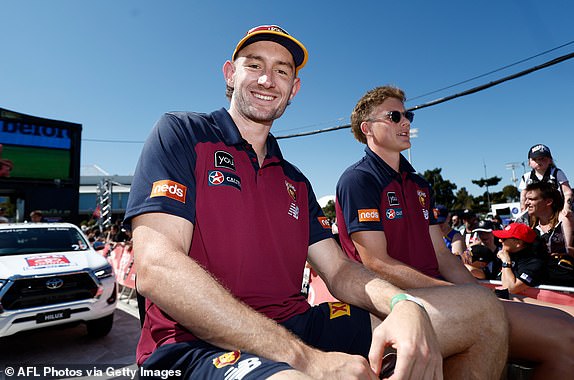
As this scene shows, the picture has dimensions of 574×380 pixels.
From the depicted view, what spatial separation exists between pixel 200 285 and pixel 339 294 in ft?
2.76

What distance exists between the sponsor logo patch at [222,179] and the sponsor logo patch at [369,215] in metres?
1.23

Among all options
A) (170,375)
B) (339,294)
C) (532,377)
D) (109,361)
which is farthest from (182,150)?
(109,361)

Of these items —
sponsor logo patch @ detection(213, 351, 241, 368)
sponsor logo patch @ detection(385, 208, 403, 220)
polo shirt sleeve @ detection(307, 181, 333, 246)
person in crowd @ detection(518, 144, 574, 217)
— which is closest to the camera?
sponsor logo patch @ detection(213, 351, 241, 368)

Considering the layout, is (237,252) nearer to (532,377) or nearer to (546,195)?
(532,377)

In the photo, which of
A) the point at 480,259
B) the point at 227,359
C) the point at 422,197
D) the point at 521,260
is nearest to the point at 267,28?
the point at 227,359

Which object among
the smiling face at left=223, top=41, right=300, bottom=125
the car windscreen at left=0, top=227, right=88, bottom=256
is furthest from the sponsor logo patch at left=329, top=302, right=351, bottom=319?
the car windscreen at left=0, top=227, right=88, bottom=256

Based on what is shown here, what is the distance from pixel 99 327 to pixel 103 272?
2.63 ft

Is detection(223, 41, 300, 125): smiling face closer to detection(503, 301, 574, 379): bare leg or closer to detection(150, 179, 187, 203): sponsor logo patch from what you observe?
detection(150, 179, 187, 203): sponsor logo patch

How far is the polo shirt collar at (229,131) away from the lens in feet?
5.48

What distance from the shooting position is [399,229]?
8.49ft

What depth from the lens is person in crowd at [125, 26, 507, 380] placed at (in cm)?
109

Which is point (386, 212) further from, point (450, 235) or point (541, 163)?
point (450, 235)

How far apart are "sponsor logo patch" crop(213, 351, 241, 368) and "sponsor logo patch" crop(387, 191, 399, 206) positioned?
6.22 ft

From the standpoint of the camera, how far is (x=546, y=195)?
4535mm
